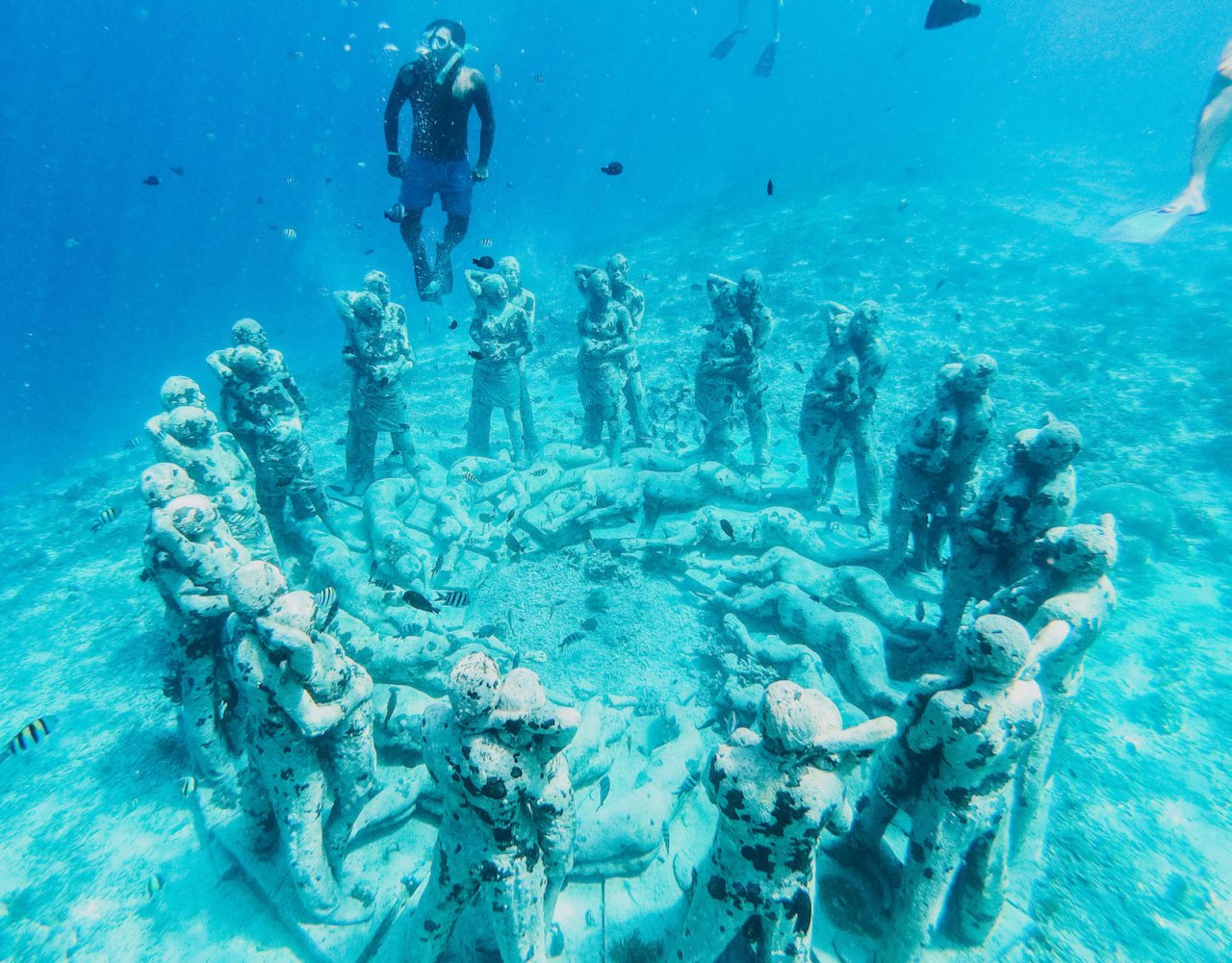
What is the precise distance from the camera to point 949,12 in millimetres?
10867

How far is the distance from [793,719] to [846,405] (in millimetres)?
6732

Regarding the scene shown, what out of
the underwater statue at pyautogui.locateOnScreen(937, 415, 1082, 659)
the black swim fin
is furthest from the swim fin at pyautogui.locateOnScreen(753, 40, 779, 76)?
the underwater statue at pyautogui.locateOnScreen(937, 415, 1082, 659)

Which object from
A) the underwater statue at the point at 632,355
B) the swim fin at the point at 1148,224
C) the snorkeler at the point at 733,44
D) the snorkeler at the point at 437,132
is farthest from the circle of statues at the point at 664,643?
the snorkeler at the point at 733,44

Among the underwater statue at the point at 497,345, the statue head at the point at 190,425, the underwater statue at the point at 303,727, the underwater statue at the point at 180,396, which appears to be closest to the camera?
the underwater statue at the point at 303,727

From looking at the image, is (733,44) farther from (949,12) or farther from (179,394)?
(179,394)

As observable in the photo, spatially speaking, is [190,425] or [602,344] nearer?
[190,425]

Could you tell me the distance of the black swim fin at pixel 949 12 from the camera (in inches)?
424

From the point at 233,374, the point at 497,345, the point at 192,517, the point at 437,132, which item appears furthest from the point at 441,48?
the point at 192,517

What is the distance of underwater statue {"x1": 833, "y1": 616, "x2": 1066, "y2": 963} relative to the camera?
3.12m

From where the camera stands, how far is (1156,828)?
4.93 m

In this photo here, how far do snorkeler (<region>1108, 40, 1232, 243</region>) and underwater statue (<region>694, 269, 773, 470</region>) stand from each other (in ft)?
15.7

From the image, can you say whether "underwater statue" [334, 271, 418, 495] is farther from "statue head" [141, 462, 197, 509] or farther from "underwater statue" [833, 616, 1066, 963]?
"underwater statue" [833, 616, 1066, 963]

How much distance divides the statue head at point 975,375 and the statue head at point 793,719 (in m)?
5.32

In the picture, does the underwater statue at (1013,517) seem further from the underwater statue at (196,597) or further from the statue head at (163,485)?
the statue head at (163,485)
